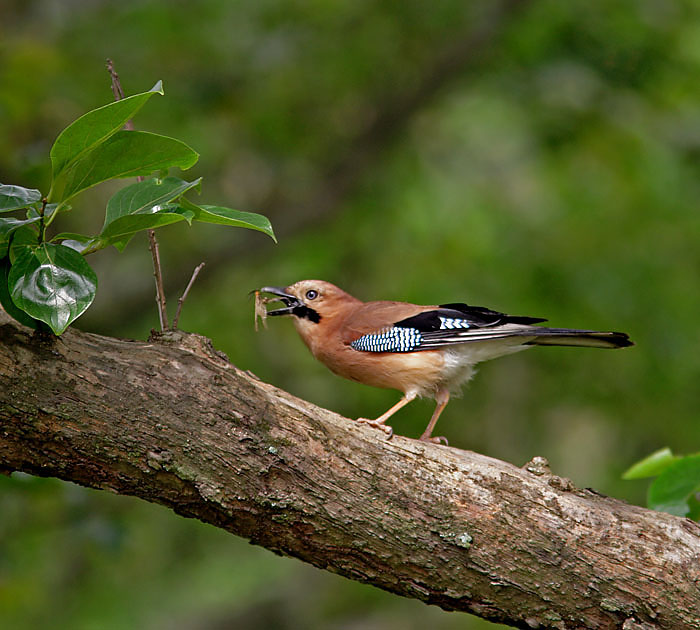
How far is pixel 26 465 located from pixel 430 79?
7179 millimetres

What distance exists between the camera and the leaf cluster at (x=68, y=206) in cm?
260

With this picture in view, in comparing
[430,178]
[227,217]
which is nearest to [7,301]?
[227,217]

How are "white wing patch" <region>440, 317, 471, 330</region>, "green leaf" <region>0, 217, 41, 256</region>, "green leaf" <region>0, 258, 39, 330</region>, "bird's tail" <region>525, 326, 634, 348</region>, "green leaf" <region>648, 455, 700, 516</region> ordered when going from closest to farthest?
"green leaf" <region>0, 217, 41, 256</region>
"green leaf" <region>0, 258, 39, 330</region>
"green leaf" <region>648, 455, 700, 516</region>
"bird's tail" <region>525, 326, 634, 348</region>
"white wing patch" <region>440, 317, 471, 330</region>

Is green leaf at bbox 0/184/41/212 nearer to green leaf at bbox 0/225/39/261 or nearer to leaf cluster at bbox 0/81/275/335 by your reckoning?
leaf cluster at bbox 0/81/275/335

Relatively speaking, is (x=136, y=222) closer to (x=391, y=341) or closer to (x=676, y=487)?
(x=391, y=341)

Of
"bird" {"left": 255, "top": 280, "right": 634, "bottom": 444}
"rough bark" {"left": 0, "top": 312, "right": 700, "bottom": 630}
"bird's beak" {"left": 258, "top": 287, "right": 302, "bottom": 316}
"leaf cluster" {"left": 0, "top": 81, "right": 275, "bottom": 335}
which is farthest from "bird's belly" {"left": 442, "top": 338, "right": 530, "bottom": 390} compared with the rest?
"leaf cluster" {"left": 0, "top": 81, "right": 275, "bottom": 335}

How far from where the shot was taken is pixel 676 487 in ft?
12.4

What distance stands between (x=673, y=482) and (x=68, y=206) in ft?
8.66

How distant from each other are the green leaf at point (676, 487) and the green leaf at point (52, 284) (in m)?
2.44

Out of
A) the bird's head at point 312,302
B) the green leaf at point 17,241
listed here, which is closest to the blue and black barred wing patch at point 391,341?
the bird's head at point 312,302

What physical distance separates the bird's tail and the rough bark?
94cm

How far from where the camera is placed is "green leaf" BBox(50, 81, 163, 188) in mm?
2488

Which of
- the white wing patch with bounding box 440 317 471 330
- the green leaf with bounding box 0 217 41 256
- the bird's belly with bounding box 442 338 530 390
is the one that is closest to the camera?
the green leaf with bounding box 0 217 41 256

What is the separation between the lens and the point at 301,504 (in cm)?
306
